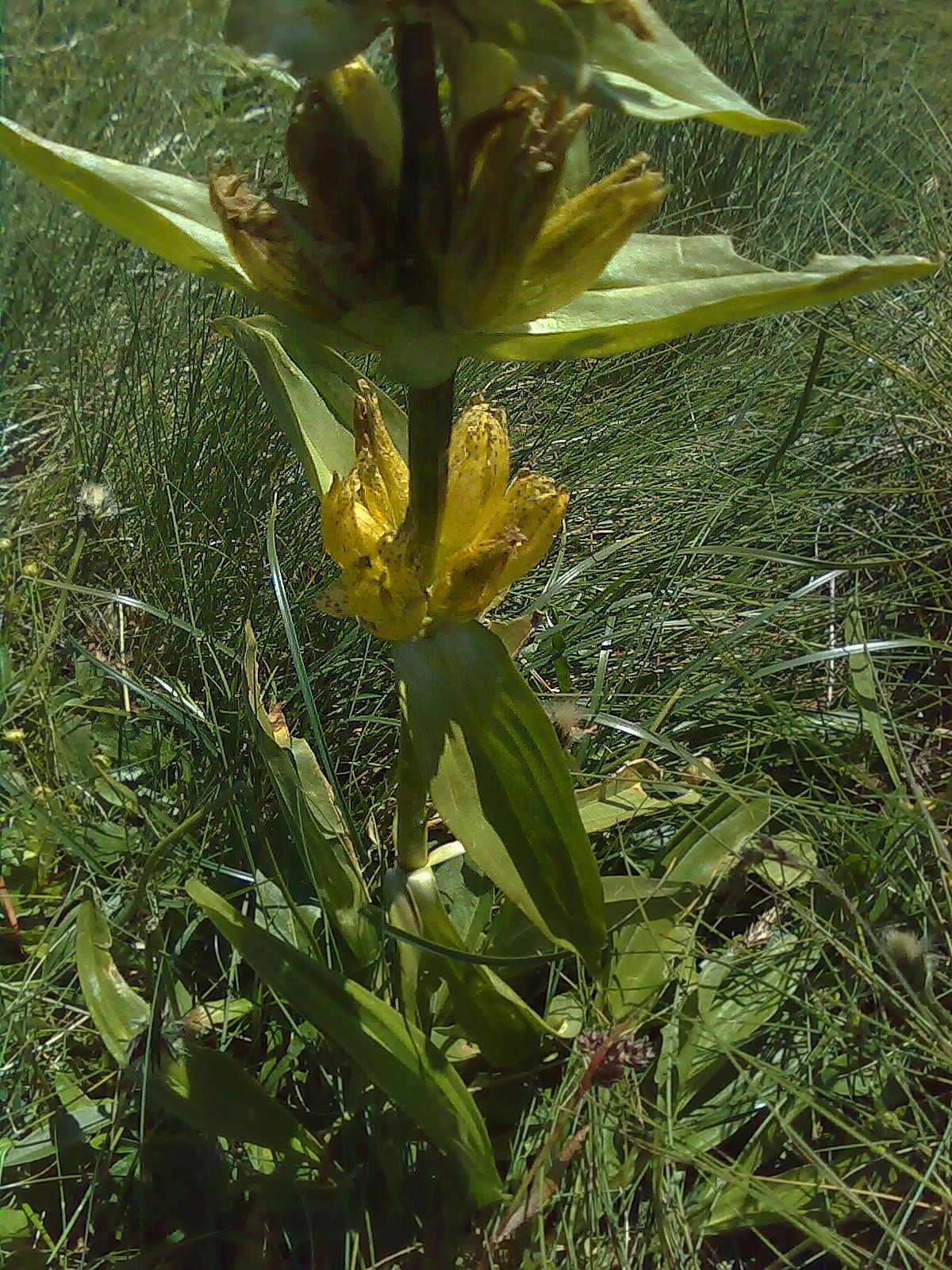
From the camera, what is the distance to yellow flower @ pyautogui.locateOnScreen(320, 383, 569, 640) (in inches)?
32.2

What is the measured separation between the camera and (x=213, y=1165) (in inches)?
37.5

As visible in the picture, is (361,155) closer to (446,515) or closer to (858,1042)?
(446,515)

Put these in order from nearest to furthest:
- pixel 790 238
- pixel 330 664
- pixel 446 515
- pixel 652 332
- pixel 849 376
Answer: pixel 652 332 < pixel 446 515 < pixel 330 664 < pixel 849 376 < pixel 790 238

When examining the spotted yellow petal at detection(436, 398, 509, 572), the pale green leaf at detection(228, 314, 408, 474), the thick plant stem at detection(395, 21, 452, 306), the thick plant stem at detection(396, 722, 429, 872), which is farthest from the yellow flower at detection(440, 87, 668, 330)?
the thick plant stem at detection(396, 722, 429, 872)

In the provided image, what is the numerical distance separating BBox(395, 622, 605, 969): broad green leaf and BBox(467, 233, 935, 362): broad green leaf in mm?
239

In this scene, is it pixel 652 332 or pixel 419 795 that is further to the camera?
pixel 419 795

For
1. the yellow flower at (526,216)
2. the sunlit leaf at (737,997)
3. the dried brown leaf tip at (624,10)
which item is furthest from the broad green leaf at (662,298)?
the sunlit leaf at (737,997)

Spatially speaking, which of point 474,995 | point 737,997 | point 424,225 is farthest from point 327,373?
point 737,997

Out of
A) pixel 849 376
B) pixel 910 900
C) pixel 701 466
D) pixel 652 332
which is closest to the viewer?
pixel 652 332

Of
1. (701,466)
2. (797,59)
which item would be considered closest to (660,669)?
(701,466)

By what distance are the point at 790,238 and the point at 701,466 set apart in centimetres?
72

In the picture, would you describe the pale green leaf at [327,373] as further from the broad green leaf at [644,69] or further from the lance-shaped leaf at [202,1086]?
the lance-shaped leaf at [202,1086]

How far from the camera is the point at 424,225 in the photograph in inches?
27.1

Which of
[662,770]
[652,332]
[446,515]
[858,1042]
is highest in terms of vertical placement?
[652,332]
